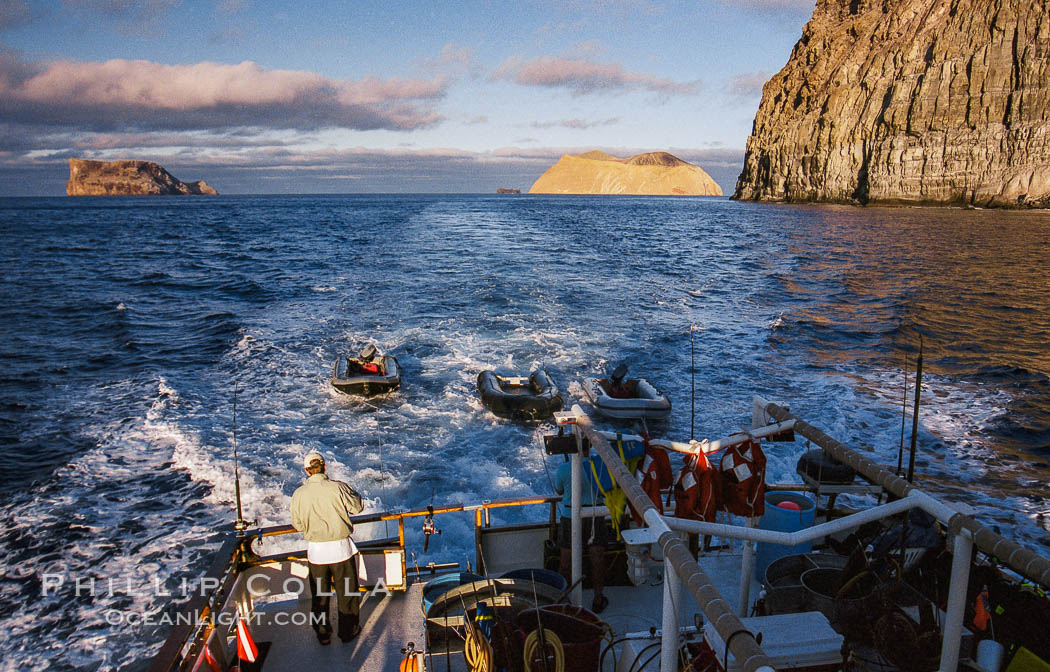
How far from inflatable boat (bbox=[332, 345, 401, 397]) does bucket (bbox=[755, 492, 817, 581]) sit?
11356 millimetres

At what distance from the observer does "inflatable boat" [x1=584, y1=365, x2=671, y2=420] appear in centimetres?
1527

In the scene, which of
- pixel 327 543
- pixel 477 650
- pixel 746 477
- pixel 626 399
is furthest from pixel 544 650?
pixel 626 399

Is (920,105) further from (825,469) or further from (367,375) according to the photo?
(825,469)

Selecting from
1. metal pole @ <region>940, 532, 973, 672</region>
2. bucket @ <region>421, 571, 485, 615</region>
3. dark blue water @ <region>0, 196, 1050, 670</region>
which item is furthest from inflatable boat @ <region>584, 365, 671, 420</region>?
metal pole @ <region>940, 532, 973, 672</region>

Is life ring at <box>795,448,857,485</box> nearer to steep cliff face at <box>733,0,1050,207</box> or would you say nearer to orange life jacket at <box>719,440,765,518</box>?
orange life jacket at <box>719,440,765,518</box>

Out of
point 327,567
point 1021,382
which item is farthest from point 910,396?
point 327,567

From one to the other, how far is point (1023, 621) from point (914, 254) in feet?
151

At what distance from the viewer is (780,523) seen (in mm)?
6188

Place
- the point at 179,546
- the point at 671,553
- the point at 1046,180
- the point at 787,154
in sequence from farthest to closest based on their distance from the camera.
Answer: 1. the point at 787,154
2. the point at 1046,180
3. the point at 179,546
4. the point at 671,553

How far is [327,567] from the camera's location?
5.29 meters

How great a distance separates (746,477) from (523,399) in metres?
10.4

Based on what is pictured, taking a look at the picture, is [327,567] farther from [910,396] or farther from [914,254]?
[914,254]

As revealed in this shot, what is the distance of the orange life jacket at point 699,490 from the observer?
15.8 ft

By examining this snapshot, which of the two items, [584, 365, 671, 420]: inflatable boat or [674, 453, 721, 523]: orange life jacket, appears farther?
[584, 365, 671, 420]: inflatable boat
